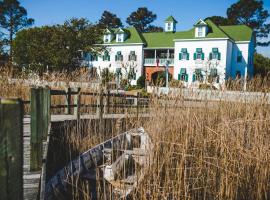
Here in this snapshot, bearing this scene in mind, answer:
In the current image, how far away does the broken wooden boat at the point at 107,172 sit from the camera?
383 centimetres

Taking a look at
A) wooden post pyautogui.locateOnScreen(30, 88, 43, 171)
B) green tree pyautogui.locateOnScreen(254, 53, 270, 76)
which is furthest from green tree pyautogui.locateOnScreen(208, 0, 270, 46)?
wooden post pyautogui.locateOnScreen(30, 88, 43, 171)

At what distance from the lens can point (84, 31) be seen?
73.9 feet

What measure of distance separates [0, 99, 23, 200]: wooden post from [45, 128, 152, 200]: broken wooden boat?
2.31m

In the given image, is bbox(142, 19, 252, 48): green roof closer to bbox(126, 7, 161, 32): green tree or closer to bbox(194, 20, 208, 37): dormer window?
bbox(194, 20, 208, 37): dormer window

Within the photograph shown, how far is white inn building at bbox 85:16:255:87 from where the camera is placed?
3279cm

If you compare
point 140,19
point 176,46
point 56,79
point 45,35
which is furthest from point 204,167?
point 140,19

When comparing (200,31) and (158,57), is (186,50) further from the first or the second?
(158,57)

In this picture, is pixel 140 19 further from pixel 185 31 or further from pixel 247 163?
pixel 247 163

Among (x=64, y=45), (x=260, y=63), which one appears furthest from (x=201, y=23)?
(x=64, y=45)

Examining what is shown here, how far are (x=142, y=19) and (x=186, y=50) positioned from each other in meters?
29.7

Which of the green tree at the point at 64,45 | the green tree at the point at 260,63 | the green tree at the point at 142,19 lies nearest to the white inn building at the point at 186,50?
the green tree at the point at 260,63

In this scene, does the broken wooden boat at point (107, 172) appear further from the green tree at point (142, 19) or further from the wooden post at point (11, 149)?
the green tree at point (142, 19)

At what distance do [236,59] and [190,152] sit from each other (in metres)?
31.5

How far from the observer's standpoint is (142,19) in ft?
203
